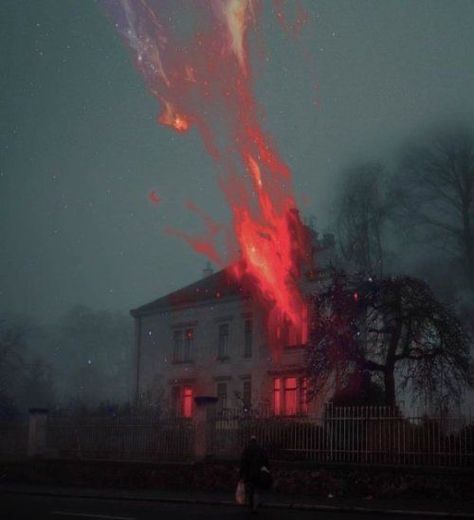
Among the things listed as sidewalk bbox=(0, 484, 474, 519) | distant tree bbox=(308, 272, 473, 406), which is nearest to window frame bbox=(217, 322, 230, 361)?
distant tree bbox=(308, 272, 473, 406)

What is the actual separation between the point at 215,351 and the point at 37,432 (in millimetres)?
17873

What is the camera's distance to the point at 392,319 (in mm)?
26219

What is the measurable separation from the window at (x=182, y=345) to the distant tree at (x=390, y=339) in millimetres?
21715

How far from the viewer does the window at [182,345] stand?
48344 millimetres

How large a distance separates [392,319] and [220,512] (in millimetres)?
10329

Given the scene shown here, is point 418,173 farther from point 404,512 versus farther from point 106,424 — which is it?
point 404,512

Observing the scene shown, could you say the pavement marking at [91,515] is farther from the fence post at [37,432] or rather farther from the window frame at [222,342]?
the window frame at [222,342]

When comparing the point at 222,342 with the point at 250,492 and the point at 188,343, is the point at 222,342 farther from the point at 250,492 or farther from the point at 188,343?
the point at 250,492

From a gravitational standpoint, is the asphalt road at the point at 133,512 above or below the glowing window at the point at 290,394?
below

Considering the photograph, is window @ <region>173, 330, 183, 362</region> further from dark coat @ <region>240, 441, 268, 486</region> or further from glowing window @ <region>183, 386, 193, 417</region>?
dark coat @ <region>240, 441, 268, 486</region>

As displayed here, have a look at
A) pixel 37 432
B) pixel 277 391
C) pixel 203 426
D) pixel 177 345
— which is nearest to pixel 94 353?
pixel 177 345

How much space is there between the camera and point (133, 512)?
1784 centimetres

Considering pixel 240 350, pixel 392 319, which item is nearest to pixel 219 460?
pixel 392 319

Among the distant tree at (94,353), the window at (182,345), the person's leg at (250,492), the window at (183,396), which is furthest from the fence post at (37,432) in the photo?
the distant tree at (94,353)
